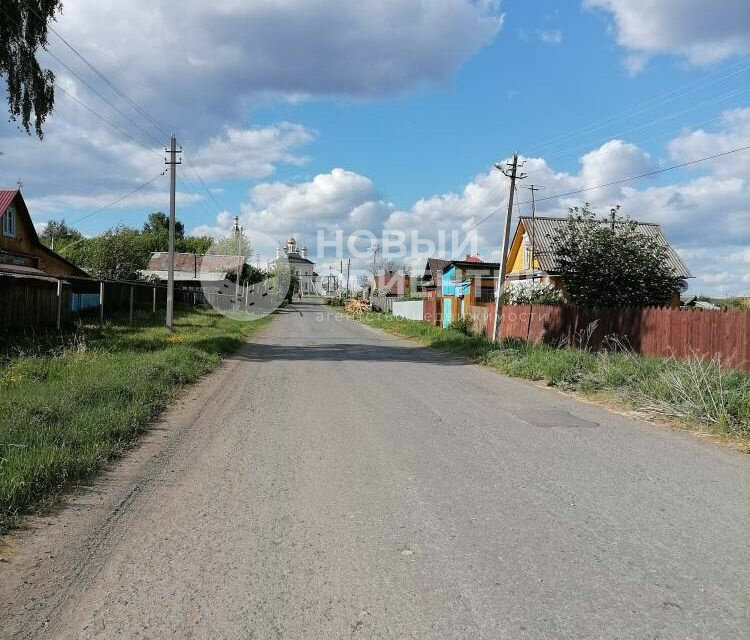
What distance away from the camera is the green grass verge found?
8.42 metres

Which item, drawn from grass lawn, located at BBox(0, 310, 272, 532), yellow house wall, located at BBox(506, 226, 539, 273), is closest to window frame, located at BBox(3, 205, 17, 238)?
grass lawn, located at BBox(0, 310, 272, 532)

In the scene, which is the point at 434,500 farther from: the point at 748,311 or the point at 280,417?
the point at 748,311

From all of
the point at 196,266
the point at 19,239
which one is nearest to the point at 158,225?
the point at 196,266

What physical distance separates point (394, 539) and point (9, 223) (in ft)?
109

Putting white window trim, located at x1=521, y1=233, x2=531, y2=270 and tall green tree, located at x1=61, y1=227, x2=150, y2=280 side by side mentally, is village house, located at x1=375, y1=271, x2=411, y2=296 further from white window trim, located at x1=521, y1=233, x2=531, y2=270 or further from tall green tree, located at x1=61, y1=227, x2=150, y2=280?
white window trim, located at x1=521, y1=233, x2=531, y2=270

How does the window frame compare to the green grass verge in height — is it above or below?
above

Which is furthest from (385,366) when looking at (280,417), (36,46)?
(36,46)

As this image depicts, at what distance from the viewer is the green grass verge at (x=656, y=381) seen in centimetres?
842

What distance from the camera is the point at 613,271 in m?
21.2

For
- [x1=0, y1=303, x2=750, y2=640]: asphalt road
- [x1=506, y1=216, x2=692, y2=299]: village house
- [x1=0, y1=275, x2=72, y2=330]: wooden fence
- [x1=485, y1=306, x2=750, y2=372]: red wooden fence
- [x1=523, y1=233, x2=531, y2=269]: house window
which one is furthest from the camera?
[x1=523, y1=233, x2=531, y2=269]: house window

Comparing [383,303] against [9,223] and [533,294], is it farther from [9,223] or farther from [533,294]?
[9,223]

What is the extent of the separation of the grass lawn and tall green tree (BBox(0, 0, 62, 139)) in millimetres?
5537

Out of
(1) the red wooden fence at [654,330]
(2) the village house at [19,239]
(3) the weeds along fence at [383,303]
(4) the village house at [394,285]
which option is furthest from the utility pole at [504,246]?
(4) the village house at [394,285]

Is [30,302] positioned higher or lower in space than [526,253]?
lower
